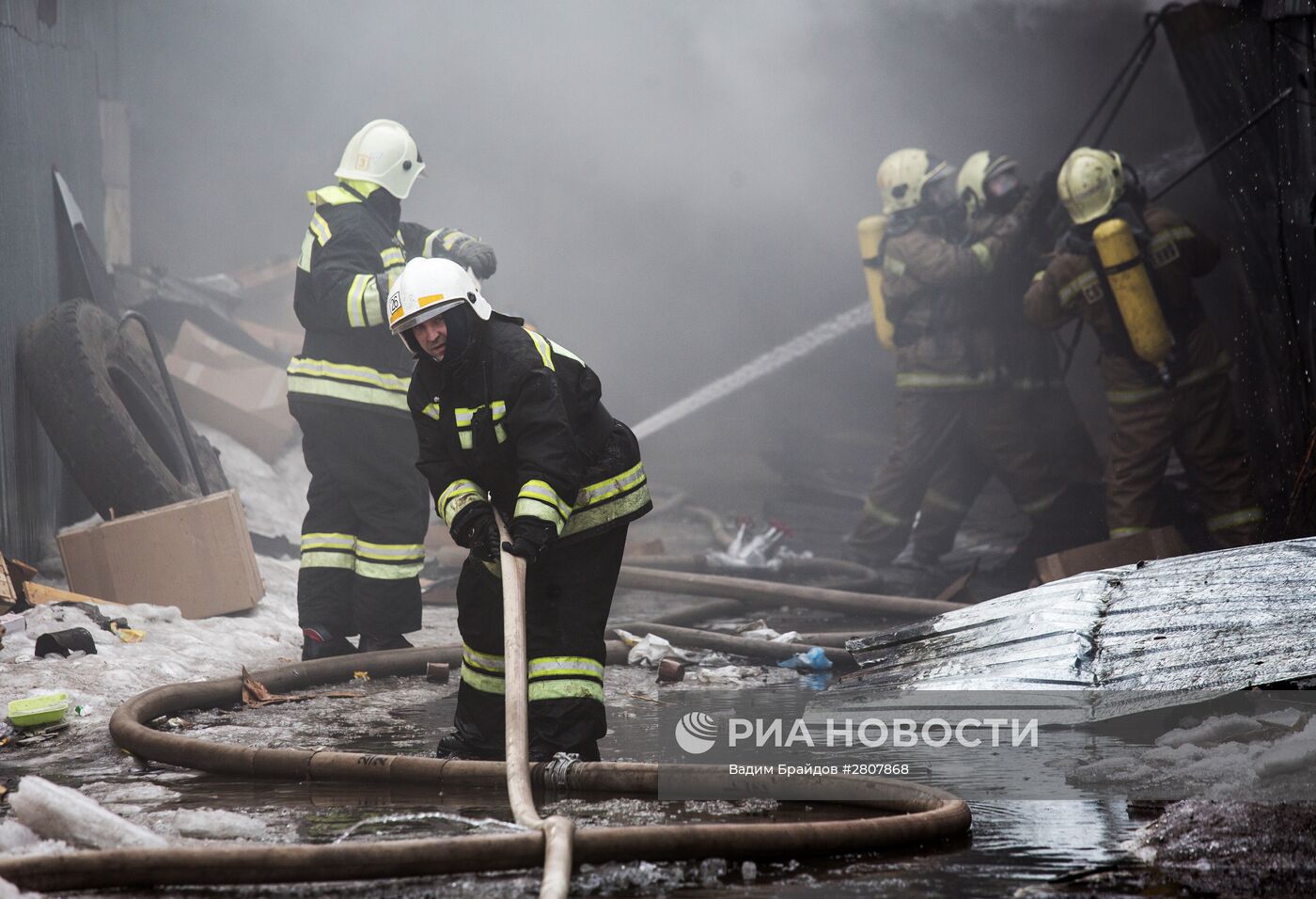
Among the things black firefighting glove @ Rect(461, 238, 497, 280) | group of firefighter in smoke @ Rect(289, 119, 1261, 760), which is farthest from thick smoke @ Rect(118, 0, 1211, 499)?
black firefighting glove @ Rect(461, 238, 497, 280)

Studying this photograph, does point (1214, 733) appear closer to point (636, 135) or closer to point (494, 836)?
point (494, 836)

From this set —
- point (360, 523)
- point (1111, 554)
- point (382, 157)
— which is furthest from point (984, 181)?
point (360, 523)

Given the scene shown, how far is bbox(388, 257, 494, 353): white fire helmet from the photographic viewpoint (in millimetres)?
3342

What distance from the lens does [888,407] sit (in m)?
12.6

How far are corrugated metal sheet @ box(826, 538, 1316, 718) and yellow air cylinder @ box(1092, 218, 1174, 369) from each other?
7.14 feet

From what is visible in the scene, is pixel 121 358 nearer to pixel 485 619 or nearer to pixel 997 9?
pixel 485 619

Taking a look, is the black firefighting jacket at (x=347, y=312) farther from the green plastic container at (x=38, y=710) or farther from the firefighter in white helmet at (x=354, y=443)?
Answer: the green plastic container at (x=38, y=710)

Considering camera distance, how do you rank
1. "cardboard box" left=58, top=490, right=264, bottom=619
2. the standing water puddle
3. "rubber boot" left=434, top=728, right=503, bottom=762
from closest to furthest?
1. the standing water puddle
2. "rubber boot" left=434, top=728, right=503, bottom=762
3. "cardboard box" left=58, top=490, right=264, bottom=619

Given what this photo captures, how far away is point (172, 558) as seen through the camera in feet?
18.9

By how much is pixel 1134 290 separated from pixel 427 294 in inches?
162

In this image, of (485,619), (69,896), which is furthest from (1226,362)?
(69,896)

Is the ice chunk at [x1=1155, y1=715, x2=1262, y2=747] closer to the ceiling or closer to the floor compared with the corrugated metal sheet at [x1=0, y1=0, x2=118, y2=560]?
closer to the floor

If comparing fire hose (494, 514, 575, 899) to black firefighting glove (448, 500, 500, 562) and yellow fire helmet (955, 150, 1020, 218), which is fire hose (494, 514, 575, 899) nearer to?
black firefighting glove (448, 500, 500, 562)

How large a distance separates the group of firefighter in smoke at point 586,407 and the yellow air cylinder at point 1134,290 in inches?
0.4
